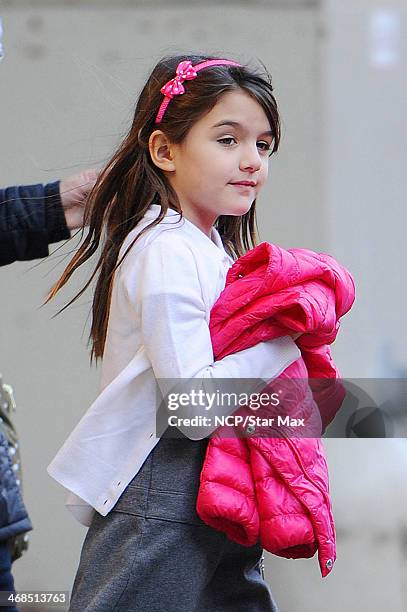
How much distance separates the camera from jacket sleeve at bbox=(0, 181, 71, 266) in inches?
47.4

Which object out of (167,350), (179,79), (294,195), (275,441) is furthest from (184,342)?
(294,195)

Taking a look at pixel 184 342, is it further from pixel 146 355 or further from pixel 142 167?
pixel 142 167

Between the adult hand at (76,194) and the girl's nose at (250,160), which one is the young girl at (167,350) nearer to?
the girl's nose at (250,160)

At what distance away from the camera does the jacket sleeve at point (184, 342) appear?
943 mm

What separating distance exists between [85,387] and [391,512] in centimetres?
48

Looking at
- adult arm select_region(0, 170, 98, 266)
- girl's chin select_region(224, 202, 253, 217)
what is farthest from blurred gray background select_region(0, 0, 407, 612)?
girl's chin select_region(224, 202, 253, 217)

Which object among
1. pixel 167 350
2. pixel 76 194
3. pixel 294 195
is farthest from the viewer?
pixel 294 195

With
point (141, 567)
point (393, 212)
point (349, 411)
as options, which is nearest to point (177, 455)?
point (141, 567)

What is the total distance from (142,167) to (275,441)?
1.05 ft

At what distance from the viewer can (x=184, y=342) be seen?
94 centimetres

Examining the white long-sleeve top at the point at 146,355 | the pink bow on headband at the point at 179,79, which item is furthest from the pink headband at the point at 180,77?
A: the white long-sleeve top at the point at 146,355

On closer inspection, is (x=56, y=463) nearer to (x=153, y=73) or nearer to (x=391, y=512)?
(x=153, y=73)

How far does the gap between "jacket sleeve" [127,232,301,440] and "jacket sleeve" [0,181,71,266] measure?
0.82 ft

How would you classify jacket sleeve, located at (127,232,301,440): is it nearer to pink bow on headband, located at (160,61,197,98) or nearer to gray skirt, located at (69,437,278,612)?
gray skirt, located at (69,437,278,612)
